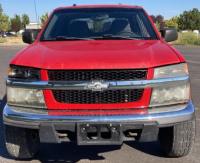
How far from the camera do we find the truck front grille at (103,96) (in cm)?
302

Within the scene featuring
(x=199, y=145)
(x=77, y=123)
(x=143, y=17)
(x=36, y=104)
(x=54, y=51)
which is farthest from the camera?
(x=143, y=17)

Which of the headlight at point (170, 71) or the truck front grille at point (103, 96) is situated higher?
the headlight at point (170, 71)

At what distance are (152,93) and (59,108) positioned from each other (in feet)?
3.09

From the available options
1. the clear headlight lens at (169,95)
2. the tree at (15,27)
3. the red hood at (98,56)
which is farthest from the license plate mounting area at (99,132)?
the tree at (15,27)

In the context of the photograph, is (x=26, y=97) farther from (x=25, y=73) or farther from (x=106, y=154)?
(x=106, y=154)

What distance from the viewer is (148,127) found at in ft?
9.59

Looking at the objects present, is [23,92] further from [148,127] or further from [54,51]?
[148,127]

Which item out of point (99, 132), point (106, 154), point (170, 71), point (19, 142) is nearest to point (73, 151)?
point (106, 154)

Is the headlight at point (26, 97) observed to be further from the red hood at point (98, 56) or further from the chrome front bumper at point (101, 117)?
the red hood at point (98, 56)

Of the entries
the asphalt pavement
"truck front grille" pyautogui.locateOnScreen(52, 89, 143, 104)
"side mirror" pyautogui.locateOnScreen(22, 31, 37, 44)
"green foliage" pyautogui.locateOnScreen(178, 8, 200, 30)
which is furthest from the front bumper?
"green foliage" pyautogui.locateOnScreen(178, 8, 200, 30)

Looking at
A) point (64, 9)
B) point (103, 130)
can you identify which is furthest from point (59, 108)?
point (64, 9)

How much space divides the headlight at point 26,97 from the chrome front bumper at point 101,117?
0.17 feet

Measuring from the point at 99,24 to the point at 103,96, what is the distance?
1.76 meters

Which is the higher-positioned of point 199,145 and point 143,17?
point 143,17
